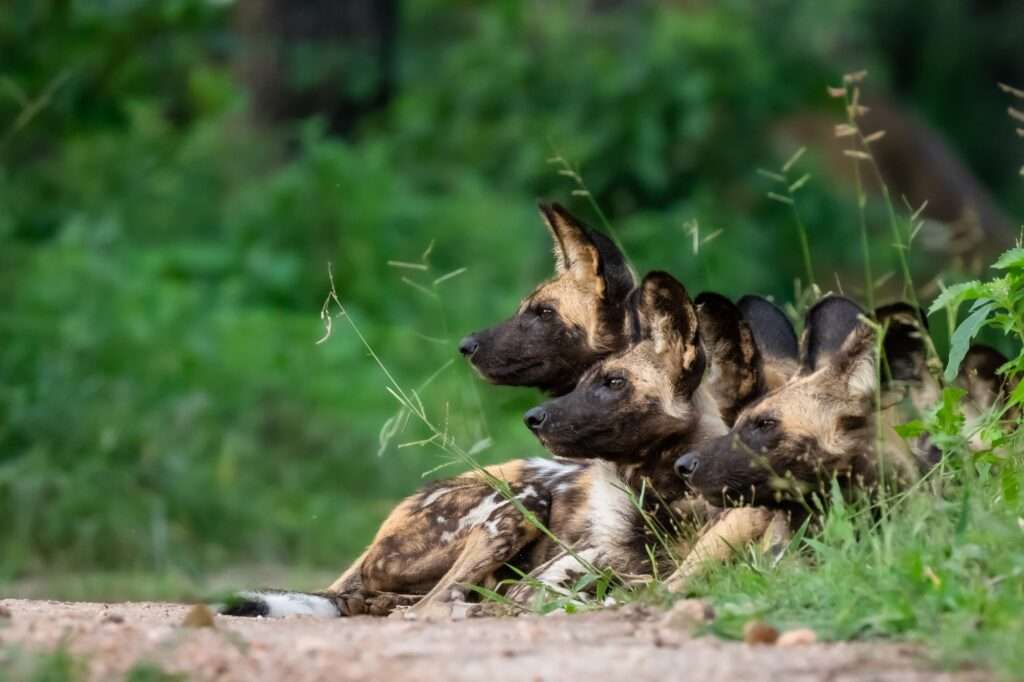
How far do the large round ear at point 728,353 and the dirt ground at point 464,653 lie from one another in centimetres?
136

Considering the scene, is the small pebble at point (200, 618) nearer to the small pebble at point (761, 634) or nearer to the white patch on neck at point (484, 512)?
the small pebble at point (761, 634)

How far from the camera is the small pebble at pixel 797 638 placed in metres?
3.53

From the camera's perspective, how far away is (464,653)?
3.47 metres

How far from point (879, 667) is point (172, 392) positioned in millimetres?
5953

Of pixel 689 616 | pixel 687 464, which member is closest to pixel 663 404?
pixel 687 464

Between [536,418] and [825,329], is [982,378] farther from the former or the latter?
[536,418]

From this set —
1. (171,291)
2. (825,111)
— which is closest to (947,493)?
(171,291)

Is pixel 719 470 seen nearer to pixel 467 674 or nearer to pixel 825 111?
pixel 467 674

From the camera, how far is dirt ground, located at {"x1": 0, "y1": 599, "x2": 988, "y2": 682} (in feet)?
10.7

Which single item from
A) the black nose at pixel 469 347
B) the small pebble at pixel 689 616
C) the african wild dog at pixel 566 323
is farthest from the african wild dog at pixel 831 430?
the black nose at pixel 469 347

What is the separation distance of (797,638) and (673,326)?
1.63 meters

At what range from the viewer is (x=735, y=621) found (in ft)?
12.0

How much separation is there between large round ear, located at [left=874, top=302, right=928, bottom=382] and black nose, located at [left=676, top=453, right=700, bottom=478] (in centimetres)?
50

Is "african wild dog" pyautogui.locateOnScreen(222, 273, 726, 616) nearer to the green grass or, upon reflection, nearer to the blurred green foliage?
the blurred green foliage
